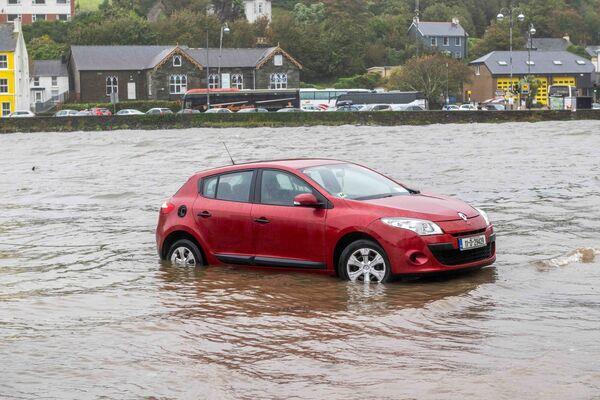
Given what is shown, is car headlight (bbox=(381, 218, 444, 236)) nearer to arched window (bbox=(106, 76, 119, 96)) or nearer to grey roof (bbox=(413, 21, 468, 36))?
arched window (bbox=(106, 76, 119, 96))

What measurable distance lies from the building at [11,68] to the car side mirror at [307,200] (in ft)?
292

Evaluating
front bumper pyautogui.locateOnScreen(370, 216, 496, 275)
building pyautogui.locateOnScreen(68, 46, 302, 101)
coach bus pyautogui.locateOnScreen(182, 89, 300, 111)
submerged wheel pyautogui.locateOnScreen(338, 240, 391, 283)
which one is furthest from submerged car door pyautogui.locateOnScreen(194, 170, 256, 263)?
building pyautogui.locateOnScreen(68, 46, 302, 101)

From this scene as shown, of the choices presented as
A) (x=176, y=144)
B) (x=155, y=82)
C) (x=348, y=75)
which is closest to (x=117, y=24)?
(x=155, y=82)

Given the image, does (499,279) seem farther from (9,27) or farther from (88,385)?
(9,27)

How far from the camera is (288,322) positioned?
10062 millimetres

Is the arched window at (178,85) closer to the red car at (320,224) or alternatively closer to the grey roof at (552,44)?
the grey roof at (552,44)

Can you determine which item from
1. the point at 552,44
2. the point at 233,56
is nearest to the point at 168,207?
the point at 233,56

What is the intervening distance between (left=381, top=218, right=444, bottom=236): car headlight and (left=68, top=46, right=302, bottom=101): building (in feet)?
298

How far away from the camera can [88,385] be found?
7969 mm

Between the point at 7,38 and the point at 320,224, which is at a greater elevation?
the point at 7,38

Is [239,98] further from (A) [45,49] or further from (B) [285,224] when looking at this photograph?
(B) [285,224]

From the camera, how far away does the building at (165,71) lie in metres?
104

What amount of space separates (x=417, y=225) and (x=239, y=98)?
9120 cm

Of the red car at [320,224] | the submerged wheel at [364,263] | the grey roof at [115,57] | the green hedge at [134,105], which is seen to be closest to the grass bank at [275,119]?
the green hedge at [134,105]
